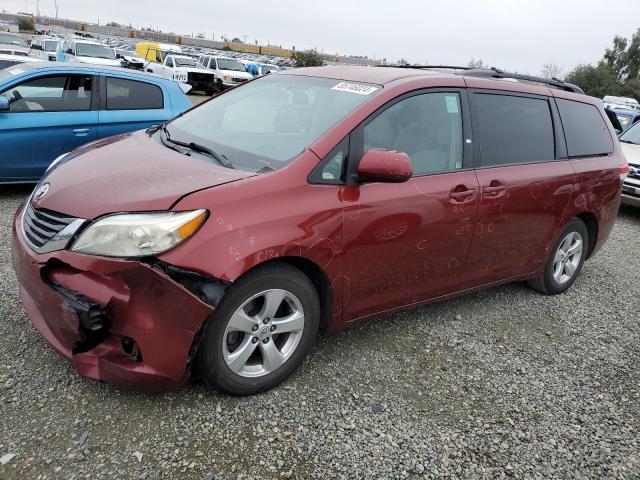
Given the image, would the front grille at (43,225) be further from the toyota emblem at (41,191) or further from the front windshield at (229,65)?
the front windshield at (229,65)

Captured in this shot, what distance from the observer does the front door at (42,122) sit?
17.9 ft

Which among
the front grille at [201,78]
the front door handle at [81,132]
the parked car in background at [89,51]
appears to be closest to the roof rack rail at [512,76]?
the front door handle at [81,132]

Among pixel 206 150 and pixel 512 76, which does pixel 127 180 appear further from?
pixel 512 76

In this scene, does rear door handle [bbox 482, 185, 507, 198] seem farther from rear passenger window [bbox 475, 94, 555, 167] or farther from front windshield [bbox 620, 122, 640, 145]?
front windshield [bbox 620, 122, 640, 145]

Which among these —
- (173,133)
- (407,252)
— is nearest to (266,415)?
(407,252)

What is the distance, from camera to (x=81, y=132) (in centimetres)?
583

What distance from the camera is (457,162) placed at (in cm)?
336

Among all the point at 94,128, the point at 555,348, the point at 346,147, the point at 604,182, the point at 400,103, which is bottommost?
the point at 555,348

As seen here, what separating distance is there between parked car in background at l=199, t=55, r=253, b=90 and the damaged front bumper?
2195cm

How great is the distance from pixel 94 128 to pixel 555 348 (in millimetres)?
5167

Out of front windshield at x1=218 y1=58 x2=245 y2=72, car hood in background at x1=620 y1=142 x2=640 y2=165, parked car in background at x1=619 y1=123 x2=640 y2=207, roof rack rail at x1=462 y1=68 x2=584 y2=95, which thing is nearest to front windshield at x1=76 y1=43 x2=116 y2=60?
front windshield at x1=218 y1=58 x2=245 y2=72

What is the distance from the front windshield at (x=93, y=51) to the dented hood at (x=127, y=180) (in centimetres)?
1972

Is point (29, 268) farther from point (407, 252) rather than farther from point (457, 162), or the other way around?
point (457, 162)

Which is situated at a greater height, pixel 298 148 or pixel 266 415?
pixel 298 148
